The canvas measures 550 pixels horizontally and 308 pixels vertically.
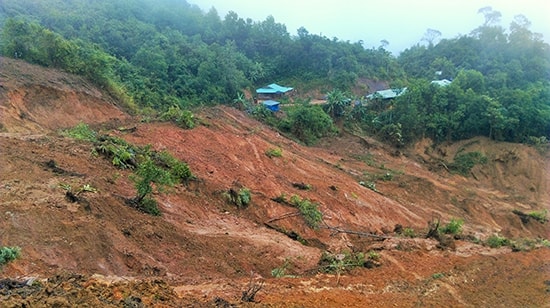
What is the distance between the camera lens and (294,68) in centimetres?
5809

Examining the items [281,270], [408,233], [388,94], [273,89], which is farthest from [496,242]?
[273,89]

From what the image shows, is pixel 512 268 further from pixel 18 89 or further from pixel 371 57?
pixel 371 57

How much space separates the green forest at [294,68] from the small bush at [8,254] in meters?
20.4

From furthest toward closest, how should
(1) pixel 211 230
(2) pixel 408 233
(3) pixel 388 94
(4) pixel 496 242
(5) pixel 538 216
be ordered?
(3) pixel 388 94, (5) pixel 538 216, (4) pixel 496 242, (2) pixel 408 233, (1) pixel 211 230

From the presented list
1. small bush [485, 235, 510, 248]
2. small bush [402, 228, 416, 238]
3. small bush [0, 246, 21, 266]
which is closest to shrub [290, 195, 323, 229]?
small bush [402, 228, 416, 238]

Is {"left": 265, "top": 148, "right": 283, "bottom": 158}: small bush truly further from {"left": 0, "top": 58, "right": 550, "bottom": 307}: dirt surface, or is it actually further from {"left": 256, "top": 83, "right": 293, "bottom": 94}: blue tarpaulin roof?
{"left": 256, "top": 83, "right": 293, "bottom": 94}: blue tarpaulin roof

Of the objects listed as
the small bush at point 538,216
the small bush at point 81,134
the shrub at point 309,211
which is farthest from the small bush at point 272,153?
the small bush at point 538,216

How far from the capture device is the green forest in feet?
121

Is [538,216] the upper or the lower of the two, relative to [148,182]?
lower

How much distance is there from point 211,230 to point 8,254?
5842mm

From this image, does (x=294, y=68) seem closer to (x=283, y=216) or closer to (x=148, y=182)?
(x=283, y=216)

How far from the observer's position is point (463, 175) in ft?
118

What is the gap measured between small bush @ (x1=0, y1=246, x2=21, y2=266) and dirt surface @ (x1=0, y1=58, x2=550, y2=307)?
0.11 metres

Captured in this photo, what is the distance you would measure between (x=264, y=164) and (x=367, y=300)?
12476mm
